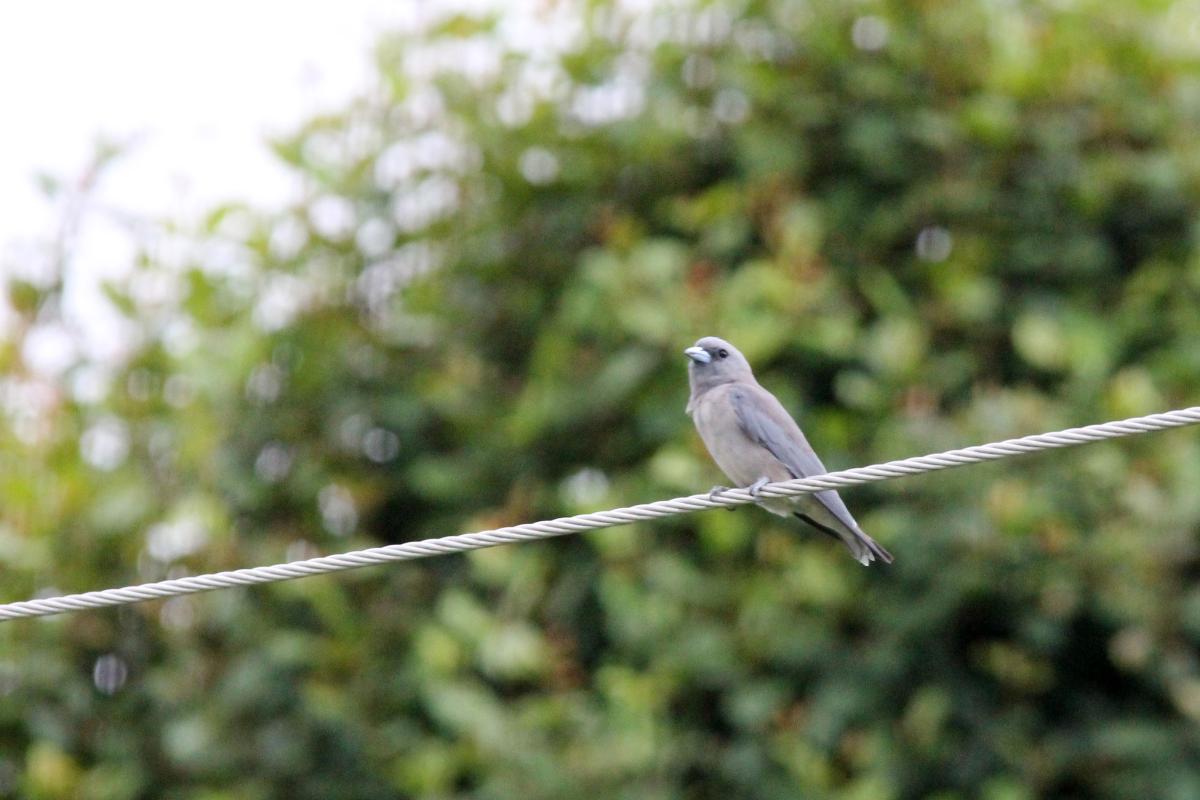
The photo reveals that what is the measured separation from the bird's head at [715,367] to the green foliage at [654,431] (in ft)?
0.77

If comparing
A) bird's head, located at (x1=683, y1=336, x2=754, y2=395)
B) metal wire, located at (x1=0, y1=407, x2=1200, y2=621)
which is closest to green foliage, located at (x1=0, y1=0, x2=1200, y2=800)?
bird's head, located at (x1=683, y1=336, x2=754, y2=395)

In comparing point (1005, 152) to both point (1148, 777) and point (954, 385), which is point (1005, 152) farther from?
point (1148, 777)

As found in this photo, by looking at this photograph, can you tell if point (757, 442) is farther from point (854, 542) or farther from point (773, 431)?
point (854, 542)

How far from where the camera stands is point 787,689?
7012mm

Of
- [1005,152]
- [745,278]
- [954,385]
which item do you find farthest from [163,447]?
[1005,152]

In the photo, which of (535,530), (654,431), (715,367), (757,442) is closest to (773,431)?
(757,442)

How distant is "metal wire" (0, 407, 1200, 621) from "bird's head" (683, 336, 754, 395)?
6.55ft

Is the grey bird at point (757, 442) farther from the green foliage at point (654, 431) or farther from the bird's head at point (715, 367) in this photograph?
the green foliage at point (654, 431)

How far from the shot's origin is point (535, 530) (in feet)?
14.8

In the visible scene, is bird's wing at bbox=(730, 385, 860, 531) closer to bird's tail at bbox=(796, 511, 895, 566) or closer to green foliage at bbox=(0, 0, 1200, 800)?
bird's tail at bbox=(796, 511, 895, 566)

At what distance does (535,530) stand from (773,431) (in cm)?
204

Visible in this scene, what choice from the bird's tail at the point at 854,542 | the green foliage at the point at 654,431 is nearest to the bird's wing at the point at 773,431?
the bird's tail at the point at 854,542

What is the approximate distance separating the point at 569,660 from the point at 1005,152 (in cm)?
304

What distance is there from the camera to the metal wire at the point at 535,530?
13.9 feet
